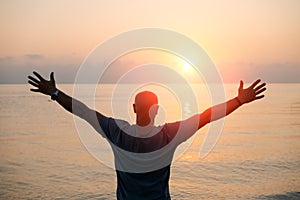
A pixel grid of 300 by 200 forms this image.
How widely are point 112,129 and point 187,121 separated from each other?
633 mm

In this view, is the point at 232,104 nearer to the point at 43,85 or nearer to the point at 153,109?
the point at 153,109

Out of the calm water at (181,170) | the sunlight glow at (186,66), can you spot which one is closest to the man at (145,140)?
the sunlight glow at (186,66)

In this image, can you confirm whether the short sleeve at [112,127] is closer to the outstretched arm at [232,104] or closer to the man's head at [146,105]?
the man's head at [146,105]

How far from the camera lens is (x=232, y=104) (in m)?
3.89

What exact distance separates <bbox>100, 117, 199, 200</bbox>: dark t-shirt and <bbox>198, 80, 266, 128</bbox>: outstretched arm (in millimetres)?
254

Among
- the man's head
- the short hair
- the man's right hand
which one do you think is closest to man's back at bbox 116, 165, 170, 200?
the man's head

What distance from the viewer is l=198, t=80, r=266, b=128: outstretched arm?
12.4ft

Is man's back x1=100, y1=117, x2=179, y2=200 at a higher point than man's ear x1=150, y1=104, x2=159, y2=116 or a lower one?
lower

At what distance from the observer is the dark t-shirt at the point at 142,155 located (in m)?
3.73

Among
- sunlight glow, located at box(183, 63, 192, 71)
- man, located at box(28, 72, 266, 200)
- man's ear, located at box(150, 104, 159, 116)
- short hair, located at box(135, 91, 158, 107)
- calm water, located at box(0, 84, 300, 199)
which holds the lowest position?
calm water, located at box(0, 84, 300, 199)

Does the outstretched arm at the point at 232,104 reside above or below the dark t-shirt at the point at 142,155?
above

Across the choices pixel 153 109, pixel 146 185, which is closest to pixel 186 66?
pixel 153 109

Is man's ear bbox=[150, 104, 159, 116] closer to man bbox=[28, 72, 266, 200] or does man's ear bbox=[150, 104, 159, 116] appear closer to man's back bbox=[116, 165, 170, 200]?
man bbox=[28, 72, 266, 200]

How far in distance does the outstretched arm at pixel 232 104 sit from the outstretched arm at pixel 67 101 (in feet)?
2.95
